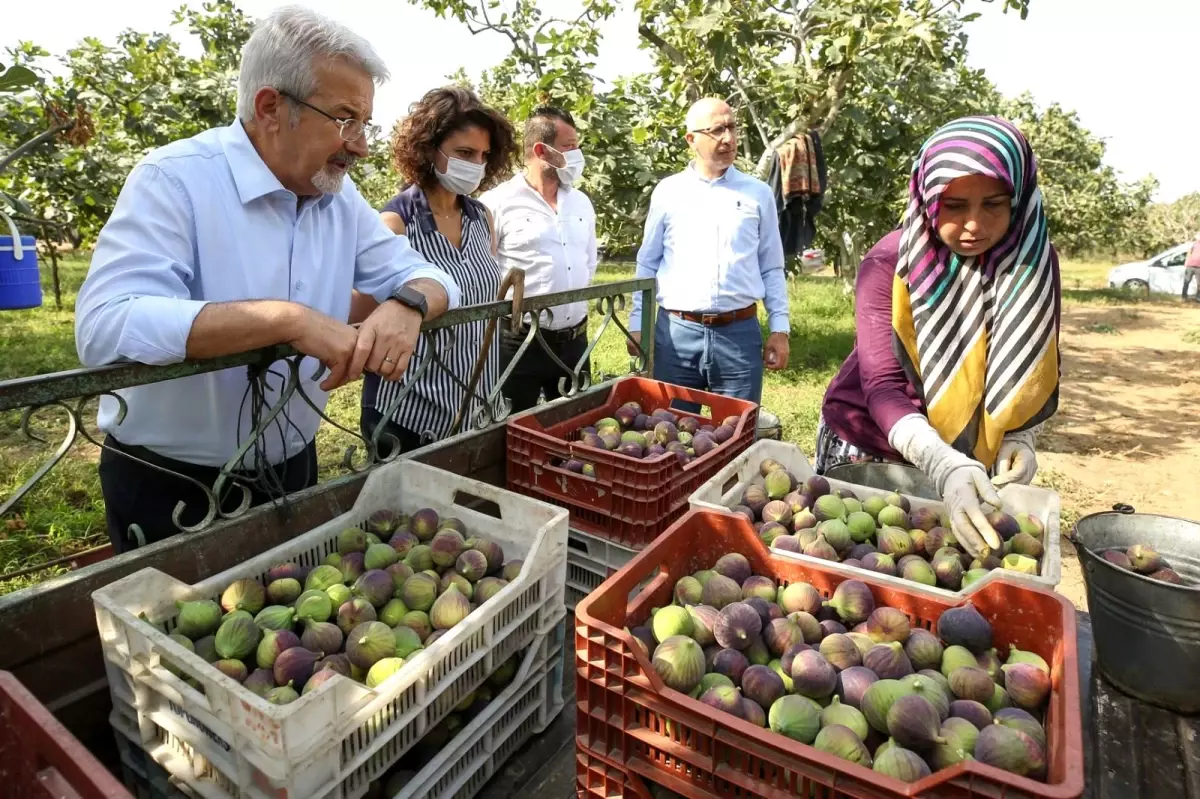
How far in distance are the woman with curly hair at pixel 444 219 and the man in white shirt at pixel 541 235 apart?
2.06ft

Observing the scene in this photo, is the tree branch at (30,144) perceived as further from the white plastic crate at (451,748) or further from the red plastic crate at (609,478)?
the white plastic crate at (451,748)

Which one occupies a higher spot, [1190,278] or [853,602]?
[853,602]

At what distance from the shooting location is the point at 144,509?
6.10ft

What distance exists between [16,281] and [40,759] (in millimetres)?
4499

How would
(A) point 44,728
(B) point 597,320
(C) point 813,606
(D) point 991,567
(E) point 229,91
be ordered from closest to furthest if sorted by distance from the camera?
(A) point 44,728 → (C) point 813,606 → (D) point 991,567 → (E) point 229,91 → (B) point 597,320

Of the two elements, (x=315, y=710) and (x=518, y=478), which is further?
(x=518, y=478)

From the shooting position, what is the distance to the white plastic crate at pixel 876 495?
58.7 inches

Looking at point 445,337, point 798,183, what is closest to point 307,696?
point 445,337

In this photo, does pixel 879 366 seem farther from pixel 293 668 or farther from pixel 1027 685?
pixel 293 668

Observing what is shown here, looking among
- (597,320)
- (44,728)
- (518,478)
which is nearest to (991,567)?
(518,478)

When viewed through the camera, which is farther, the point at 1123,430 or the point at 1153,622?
the point at 1123,430

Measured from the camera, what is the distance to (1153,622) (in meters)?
1.66

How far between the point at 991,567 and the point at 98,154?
35.2ft

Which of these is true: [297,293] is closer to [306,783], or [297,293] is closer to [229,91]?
[306,783]
